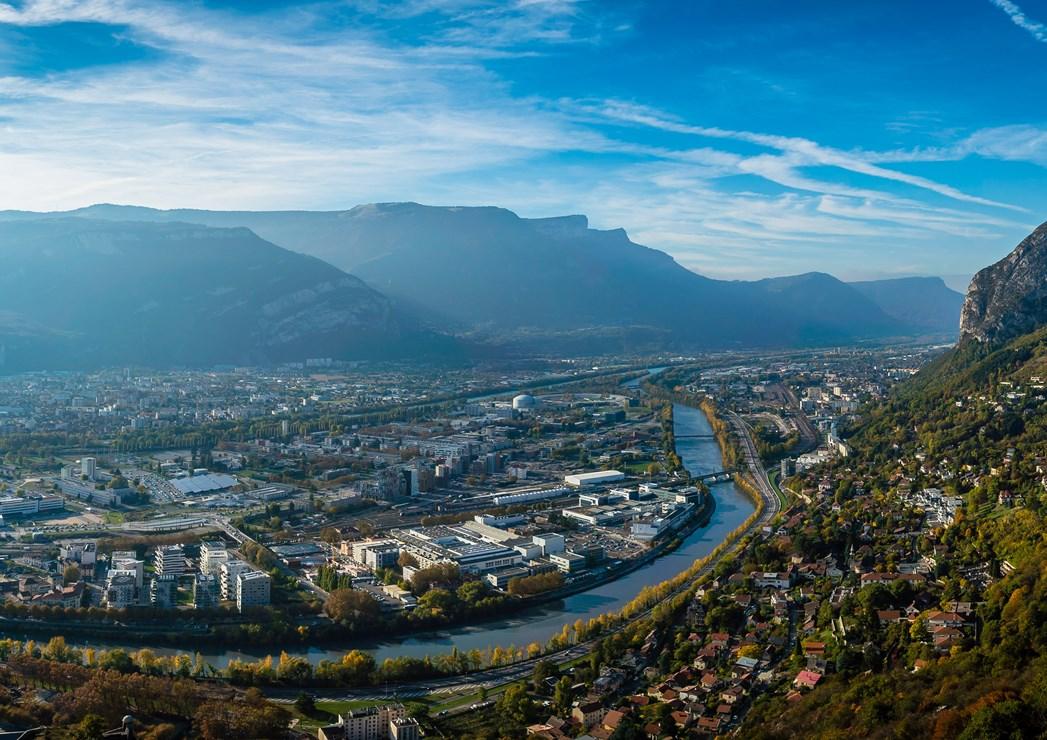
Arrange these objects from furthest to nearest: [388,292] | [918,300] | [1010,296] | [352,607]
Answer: [918,300], [388,292], [1010,296], [352,607]

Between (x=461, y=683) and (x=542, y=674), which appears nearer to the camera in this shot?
(x=542, y=674)

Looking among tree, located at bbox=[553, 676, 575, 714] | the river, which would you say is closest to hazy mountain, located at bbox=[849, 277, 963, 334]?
the river

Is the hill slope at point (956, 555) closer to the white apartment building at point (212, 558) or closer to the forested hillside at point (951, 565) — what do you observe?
the forested hillside at point (951, 565)

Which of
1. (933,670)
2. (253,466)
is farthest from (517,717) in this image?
(253,466)

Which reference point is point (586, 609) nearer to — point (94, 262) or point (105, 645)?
point (105, 645)

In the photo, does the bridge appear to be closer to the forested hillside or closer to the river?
the forested hillside

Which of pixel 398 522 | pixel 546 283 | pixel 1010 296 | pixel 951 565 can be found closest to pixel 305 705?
pixel 951 565

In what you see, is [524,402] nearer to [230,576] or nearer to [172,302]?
[230,576]

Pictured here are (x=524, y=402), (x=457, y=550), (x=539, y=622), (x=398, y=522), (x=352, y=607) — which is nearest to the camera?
(x=352, y=607)
